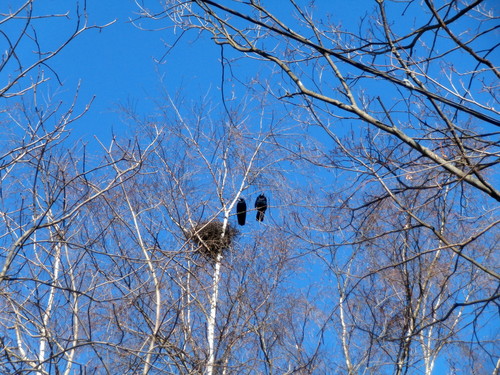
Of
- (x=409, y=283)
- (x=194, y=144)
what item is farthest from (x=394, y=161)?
(x=194, y=144)

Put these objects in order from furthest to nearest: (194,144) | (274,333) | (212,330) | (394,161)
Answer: (194,144)
(274,333)
(212,330)
(394,161)

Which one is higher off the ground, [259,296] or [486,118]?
[259,296]

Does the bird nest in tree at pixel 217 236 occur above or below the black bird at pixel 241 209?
below

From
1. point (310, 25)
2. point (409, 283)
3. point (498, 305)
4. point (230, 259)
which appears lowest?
point (498, 305)

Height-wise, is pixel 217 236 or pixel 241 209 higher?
pixel 241 209

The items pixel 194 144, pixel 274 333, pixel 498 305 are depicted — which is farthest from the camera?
pixel 194 144

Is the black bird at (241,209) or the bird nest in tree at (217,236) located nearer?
the bird nest in tree at (217,236)

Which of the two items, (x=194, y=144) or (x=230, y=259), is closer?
(x=230, y=259)

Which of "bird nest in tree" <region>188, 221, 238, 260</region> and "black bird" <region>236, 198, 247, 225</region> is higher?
"black bird" <region>236, 198, 247, 225</region>

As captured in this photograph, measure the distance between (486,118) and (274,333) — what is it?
657 cm

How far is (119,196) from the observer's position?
287 inches

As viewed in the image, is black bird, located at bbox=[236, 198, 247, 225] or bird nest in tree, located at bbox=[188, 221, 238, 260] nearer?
bird nest in tree, located at bbox=[188, 221, 238, 260]

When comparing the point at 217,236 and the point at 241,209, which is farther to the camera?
the point at 241,209

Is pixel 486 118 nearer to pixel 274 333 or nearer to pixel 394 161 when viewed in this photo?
pixel 394 161
